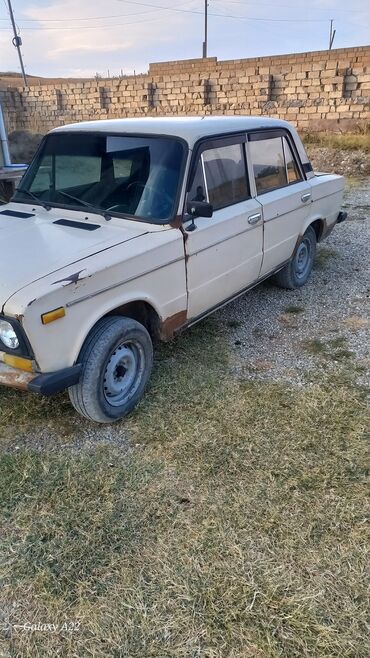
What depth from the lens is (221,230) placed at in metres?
3.64

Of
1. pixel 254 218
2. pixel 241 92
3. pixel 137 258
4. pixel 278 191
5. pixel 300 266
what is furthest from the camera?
pixel 241 92

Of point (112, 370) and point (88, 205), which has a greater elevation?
point (88, 205)

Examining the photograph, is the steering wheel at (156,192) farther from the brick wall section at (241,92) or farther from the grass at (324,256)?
the brick wall section at (241,92)

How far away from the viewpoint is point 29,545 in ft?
7.67

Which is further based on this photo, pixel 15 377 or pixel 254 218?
pixel 254 218

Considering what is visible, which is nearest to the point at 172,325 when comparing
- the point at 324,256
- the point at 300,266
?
the point at 300,266

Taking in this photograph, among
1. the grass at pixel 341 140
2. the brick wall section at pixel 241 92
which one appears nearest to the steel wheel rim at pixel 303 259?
the grass at pixel 341 140

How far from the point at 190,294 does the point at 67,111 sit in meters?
22.6

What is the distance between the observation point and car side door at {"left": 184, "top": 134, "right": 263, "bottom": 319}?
3439 millimetres

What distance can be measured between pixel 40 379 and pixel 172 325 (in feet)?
3.84

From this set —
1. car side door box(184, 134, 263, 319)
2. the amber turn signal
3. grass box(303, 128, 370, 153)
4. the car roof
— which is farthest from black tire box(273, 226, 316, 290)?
grass box(303, 128, 370, 153)

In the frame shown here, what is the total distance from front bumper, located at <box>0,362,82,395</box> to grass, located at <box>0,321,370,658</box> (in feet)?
1.80

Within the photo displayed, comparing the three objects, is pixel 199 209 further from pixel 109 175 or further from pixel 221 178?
pixel 109 175

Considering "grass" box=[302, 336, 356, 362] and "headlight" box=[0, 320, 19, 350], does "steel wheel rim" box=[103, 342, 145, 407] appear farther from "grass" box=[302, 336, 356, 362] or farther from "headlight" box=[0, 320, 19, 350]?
"grass" box=[302, 336, 356, 362]
